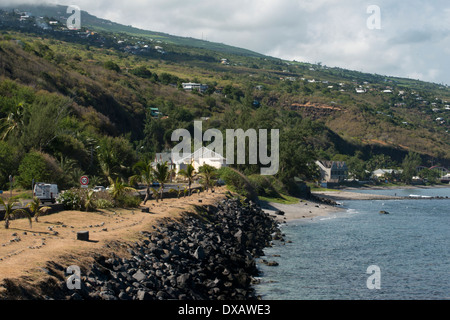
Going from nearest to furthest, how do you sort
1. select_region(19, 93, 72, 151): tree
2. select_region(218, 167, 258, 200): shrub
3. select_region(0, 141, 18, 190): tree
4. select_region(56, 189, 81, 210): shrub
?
select_region(56, 189, 81, 210): shrub
select_region(0, 141, 18, 190): tree
select_region(19, 93, 72, 151): tree
select_region(218, 167, 258, 200): shrub

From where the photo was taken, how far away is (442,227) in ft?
179

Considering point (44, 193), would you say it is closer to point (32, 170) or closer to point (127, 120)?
point (32, 170)

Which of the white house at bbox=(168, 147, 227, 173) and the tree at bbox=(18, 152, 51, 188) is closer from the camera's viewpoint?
the tree at bbox=(18, 152, 51, 188)

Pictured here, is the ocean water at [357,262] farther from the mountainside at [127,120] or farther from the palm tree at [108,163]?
the mountainside at [127,120]

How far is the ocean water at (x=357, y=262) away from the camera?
78.7 feet

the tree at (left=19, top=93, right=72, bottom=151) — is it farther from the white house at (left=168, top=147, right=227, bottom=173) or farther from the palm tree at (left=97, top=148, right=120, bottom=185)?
the white house at (left=168, top=147, right=227, bottom=173)

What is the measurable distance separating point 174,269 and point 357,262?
1569 cm

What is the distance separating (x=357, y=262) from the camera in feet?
104

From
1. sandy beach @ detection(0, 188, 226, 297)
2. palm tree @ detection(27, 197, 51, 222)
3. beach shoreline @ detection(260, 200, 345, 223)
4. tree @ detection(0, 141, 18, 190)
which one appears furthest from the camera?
beach shoreline @ detection(260, 200, 345, 223)

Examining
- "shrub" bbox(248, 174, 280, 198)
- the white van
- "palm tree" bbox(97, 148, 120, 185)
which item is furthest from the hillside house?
the white van

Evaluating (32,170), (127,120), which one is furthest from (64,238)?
(127,120)

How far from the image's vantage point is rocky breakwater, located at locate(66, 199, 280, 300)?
16.1 m

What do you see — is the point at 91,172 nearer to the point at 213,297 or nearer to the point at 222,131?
the point at 213,297
